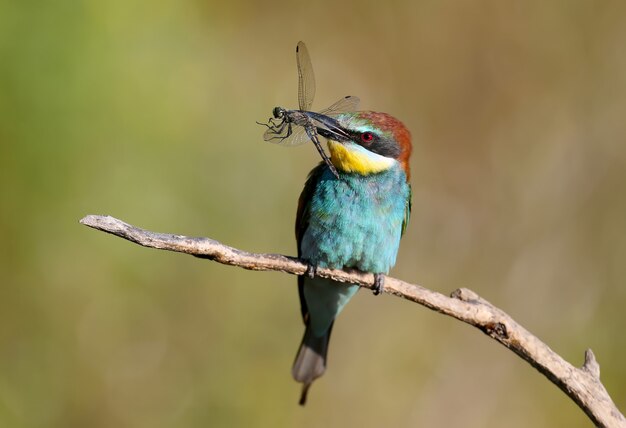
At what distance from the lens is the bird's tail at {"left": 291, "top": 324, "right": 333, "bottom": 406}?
3.33m

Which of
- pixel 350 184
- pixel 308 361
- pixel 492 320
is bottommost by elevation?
pixel 308 361

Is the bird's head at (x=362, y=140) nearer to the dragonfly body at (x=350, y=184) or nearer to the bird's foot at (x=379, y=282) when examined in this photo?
the dragonfly body at (x=350, y=184)

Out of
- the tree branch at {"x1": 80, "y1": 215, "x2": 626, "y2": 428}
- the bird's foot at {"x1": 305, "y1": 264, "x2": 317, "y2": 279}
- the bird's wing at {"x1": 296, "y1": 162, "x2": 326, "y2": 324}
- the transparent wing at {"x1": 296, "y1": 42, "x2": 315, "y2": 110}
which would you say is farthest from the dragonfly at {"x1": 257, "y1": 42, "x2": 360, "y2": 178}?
the tree branch at {"x1": 80, "y1": 215, "x2": 626, "y2": 428}

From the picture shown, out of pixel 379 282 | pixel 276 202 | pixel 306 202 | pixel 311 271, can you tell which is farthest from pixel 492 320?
pixel 276 202

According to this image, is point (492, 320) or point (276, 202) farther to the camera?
point (276, 202)

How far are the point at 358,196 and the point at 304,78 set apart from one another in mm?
468

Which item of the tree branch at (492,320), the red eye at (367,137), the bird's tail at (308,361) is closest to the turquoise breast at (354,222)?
the red eye at (367,137)

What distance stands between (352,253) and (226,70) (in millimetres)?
1678

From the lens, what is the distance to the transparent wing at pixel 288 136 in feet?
9.60

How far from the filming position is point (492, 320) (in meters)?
2.33

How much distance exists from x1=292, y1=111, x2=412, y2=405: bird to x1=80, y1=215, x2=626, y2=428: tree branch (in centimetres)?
39

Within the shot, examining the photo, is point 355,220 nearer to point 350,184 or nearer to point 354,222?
point 354,222

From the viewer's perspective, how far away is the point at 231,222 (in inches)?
147

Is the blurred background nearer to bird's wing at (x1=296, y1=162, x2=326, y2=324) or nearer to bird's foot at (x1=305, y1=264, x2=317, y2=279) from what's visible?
bird's wing at (x1=296, y1=162, x2=326, y2=324)
